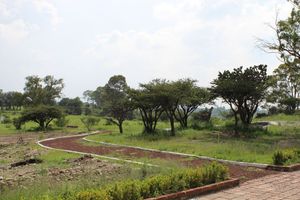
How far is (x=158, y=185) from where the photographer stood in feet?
26.8

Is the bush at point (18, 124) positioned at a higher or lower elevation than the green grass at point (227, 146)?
higher

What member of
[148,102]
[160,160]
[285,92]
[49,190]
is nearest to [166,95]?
[148,102]

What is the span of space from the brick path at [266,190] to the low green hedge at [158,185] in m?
0.47

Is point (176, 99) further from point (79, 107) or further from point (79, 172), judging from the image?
point (79, 107)

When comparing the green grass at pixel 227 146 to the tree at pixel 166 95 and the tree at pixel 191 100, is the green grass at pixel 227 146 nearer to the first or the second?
the tree at pixel 166 95

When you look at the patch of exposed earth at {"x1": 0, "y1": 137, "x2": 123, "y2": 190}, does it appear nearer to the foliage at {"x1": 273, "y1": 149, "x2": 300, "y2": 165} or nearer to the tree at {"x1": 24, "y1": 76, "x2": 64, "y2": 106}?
the foliage at {"x1": 273, "y1": 149, "x2": 300, "y2": 165}

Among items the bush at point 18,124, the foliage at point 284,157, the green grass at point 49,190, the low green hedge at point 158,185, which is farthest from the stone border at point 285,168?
the bush at point 18,124

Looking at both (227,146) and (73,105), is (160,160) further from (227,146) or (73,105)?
(73,105)

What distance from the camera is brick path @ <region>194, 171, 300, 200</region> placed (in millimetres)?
8461

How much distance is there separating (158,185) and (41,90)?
2204 inches

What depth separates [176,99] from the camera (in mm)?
25406

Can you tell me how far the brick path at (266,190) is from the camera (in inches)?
333

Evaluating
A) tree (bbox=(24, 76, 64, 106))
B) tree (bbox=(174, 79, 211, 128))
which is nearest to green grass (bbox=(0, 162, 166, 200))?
tree (bbox=(174, 79, 211, 128))

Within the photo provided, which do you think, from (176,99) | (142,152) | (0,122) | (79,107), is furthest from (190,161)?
(79,107)
